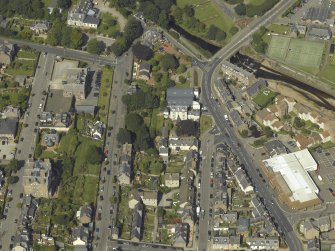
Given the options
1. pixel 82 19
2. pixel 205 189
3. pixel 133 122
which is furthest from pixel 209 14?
pixel 205 189

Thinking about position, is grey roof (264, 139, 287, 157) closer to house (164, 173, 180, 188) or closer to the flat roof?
the flat roof

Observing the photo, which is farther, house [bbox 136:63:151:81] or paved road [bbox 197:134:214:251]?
house [bbox 136:63:151:81]

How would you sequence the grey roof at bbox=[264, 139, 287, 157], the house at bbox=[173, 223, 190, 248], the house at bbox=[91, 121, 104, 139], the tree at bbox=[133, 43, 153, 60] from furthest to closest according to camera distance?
the tree at bbox=[133, 43, 153, 60]
the house at bbox=[91, 121, 104, 139]
the grey roof at bbox=[264, 139, 287, 157]
the house at bbox=[173, 223, 190, 248]

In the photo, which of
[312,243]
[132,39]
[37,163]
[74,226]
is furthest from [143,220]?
[132,39]

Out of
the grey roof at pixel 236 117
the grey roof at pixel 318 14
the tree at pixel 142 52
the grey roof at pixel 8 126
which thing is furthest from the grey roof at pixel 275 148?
the grey roof at pixel 8 126

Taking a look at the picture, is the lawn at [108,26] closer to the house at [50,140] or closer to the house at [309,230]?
the house at [50,140]

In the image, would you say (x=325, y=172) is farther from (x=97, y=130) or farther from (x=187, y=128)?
(x=97, y=130)

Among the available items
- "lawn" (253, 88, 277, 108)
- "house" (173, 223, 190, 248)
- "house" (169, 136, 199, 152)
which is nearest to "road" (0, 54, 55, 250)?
"house" (169, 136, 199, 152)
